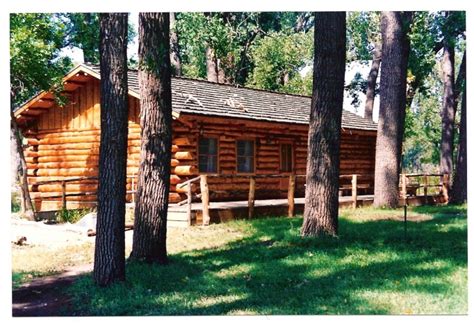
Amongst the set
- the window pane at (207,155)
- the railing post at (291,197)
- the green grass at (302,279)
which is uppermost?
the window pane at (207,155)

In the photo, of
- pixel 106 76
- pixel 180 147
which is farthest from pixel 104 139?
pixel 180 147

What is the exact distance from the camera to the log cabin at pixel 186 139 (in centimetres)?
1519

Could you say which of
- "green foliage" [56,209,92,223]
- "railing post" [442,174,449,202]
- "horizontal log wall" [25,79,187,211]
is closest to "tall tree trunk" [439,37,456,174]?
"railing post" [442,174,449,202]

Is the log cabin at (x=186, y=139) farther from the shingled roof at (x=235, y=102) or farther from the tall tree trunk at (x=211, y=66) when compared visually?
the tall tree trunk at (x=211, y=66)

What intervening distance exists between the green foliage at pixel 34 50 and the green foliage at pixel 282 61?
45.7 feet

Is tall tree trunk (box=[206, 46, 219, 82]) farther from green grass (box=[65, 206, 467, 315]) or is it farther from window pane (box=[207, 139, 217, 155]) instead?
green grass (box=[65, 206, 467, 315])

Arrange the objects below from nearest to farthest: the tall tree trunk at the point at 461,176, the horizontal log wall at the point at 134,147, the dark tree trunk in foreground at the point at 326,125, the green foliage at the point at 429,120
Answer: the dark tree trunk in foreground at the point at 326,125
the tall tree trunk at the point at 461,176
the horizontal log wall at the point at 134,147
the green foliage at the point at 429,120

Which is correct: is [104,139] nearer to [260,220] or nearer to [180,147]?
[260,220]

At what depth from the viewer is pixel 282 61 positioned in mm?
27375

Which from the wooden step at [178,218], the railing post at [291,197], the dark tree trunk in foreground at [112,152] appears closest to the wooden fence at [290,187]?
the railing post at [291,197]

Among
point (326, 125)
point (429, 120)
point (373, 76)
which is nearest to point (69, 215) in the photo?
point (326, 125)

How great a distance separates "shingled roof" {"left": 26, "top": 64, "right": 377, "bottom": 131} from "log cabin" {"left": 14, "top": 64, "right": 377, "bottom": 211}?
4 centimetres
